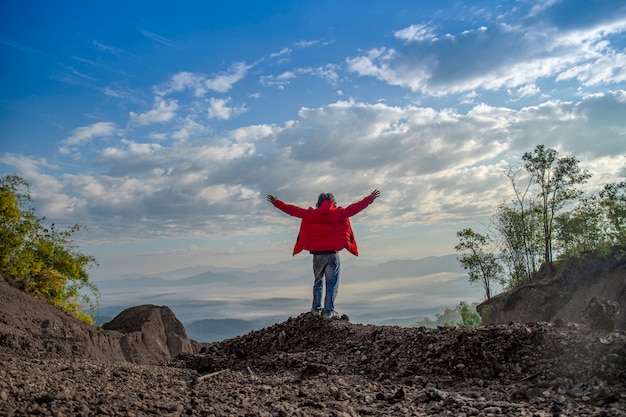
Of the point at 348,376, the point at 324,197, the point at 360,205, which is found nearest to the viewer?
the point at 348,376

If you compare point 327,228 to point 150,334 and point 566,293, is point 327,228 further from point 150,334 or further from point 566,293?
point 566,293

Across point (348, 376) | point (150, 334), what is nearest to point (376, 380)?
point (348, 376)

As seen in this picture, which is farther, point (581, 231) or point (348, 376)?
point (581, 231)

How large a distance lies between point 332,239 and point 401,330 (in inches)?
99.7

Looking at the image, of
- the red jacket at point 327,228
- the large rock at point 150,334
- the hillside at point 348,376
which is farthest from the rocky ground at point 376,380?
the large rock at point 150,334

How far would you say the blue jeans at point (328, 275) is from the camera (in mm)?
12234

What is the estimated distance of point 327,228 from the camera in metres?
12.3

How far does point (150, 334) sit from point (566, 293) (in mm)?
12624

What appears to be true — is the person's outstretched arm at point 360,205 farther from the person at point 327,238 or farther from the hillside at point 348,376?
the hillside at point 348,376

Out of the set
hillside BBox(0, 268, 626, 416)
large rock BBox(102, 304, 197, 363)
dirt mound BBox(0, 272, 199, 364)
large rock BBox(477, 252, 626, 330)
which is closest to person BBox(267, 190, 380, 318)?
hillside BBox(0, 268, 626, 416)

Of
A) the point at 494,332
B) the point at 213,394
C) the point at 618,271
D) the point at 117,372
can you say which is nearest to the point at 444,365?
the point at 494,332

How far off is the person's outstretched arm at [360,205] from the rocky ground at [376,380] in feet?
8.25

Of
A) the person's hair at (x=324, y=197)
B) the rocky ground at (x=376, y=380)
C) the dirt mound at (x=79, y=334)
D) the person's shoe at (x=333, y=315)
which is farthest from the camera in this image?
the person's hair at (x=324, y=197)

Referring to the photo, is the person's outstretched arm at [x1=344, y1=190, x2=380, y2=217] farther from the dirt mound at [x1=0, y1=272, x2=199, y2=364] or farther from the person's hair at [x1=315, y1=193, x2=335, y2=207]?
the dirt mound at [x1=0, y1=272, x2=199, y2=364]
